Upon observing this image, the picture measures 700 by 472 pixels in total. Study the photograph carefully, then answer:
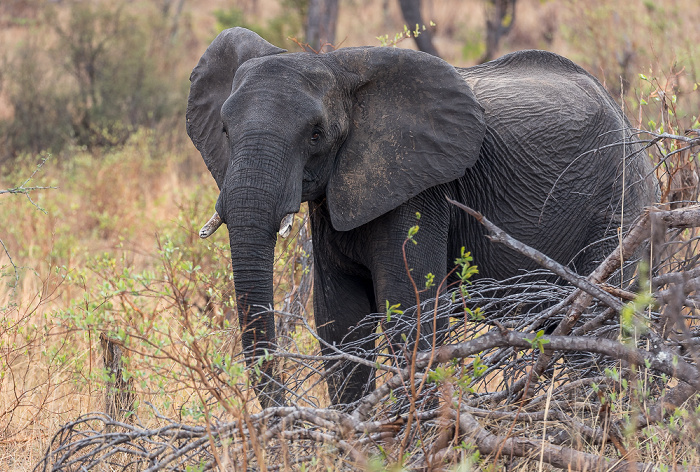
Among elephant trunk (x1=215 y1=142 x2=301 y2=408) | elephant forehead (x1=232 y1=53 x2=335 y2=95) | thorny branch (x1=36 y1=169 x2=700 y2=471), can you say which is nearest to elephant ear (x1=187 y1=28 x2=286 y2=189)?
elephant forehead (x1=232 y1=53 x2=335 y2=95)

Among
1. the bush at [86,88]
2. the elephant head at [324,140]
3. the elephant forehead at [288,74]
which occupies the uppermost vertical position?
the bush at [86,88]

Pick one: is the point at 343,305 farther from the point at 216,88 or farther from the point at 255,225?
the point at 216,88

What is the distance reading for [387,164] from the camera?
3854mm

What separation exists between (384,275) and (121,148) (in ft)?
23.1

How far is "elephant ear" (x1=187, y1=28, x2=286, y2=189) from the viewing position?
4109 mm

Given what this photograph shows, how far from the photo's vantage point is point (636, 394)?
2.97 metres

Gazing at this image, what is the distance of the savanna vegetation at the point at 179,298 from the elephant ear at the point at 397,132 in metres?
0.57

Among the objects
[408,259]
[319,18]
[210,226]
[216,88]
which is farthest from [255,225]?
[319,18]

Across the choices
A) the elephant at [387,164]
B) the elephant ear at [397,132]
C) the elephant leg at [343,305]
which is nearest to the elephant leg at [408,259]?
the elephant at [387,164]

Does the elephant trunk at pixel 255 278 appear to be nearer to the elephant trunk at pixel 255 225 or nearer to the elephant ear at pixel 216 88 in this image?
the elephant trunk at pixel 255 225

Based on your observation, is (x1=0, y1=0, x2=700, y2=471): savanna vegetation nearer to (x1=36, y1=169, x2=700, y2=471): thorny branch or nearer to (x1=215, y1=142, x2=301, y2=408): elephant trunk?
(x1=36, y1=169, x2=700, y2=471): thorny branch

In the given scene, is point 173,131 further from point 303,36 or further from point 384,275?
point 384,275

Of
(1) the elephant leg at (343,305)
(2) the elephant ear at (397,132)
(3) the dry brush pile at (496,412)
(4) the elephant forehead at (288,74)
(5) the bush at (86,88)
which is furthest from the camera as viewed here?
(5) the bush at (86,88)

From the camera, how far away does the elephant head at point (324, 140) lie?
3.42 meters
